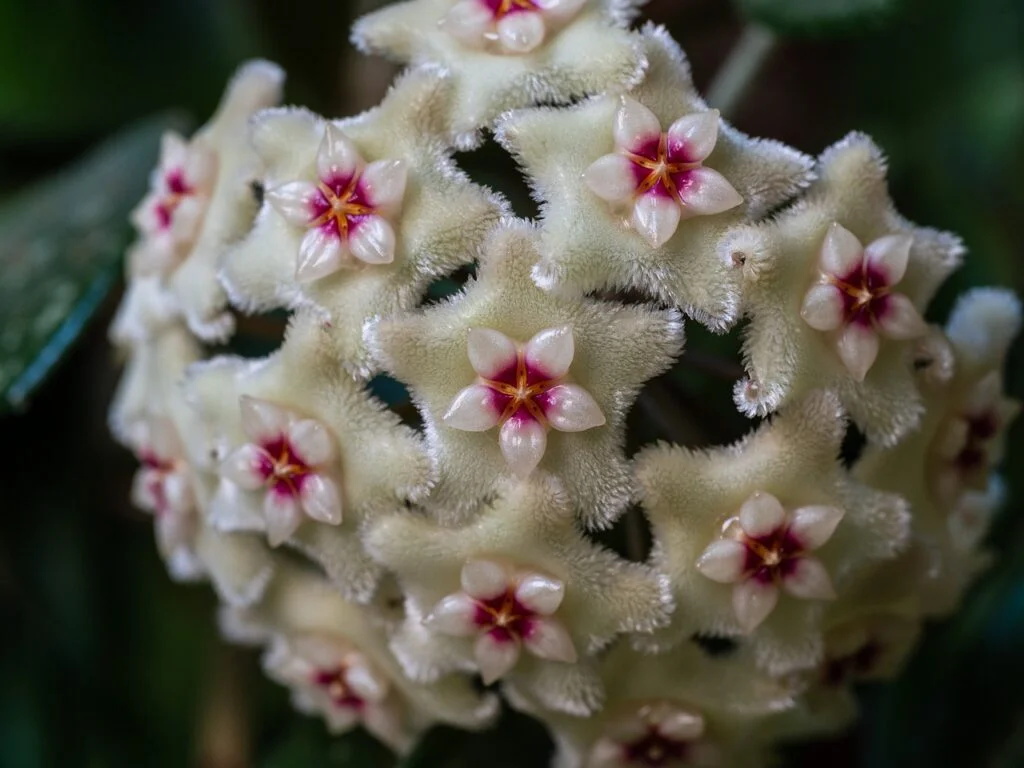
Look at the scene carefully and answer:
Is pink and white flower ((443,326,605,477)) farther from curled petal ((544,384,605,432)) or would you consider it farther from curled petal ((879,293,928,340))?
curled petal ((879,293,928,340))

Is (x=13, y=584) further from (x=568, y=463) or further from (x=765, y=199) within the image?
(x=765, y=199)

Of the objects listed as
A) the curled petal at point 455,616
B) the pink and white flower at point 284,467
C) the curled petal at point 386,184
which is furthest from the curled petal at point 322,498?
the curled petal at point 386,184

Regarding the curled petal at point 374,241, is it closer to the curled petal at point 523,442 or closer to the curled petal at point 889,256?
the curled petal at point 523,442

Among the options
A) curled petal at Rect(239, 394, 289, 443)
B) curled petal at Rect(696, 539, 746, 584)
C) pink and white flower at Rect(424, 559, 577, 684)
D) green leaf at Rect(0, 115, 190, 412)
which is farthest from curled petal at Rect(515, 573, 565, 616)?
green leaf at Rect(0, 115, 190, 412)

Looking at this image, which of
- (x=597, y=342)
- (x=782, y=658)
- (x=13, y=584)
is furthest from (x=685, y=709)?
(x=13, y=584)

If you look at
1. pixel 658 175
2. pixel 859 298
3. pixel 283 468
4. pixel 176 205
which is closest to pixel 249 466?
pixel 283 468
